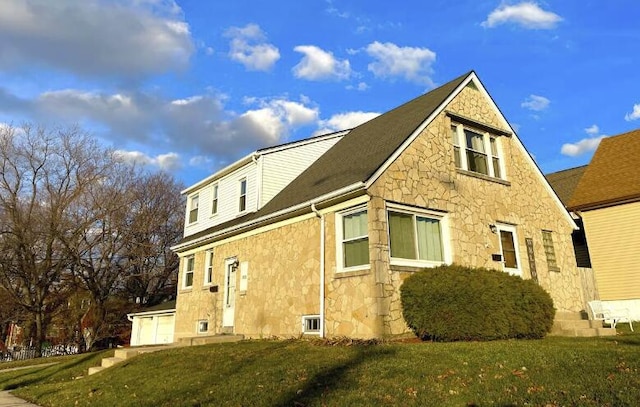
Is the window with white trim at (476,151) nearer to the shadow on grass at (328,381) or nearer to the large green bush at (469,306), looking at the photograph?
the large green bush at (469,306)

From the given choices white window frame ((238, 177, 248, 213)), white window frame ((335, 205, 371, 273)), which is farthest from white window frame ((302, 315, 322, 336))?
white window frame ((238, 177, 248, 213))

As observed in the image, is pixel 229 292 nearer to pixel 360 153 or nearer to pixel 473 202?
pixel 360 153

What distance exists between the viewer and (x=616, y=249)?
17.4 m

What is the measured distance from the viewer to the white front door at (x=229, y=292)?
15.8 metres

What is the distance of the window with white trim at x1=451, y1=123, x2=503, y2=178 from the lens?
13.6m

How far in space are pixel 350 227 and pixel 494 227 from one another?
15.8 feet

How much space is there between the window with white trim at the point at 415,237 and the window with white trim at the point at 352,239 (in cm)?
64

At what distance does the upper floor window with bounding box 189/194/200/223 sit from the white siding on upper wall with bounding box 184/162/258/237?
25 cm

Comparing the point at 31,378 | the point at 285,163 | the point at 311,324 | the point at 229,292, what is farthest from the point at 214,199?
the point at 311,324

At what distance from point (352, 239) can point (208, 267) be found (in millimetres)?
8986

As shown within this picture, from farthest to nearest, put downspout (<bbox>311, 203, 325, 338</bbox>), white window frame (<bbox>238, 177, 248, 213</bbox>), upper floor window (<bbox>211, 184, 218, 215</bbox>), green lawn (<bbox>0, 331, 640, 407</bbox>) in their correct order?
upper floor window (<bbox>211, 184, 218, 215</bbox>), white window frame (<bbox>238, 177, 248, 213</bbox>), downspout (<bbox>311, 203, 325, 338</bbox>), green lawn (<bbox>0, 331, 640, 407</bbox>)

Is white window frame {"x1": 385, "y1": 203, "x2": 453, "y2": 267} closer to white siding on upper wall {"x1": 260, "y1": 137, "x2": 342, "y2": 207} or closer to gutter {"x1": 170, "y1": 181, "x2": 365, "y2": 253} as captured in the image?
gutter {"x1": 170, "y1": 181, "x2": 365, "y2": 253}

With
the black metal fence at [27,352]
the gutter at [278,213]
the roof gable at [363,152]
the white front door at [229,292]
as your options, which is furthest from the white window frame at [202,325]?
the black metal fence at [27,352]

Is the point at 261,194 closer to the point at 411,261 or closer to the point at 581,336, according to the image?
the point at 411,261
